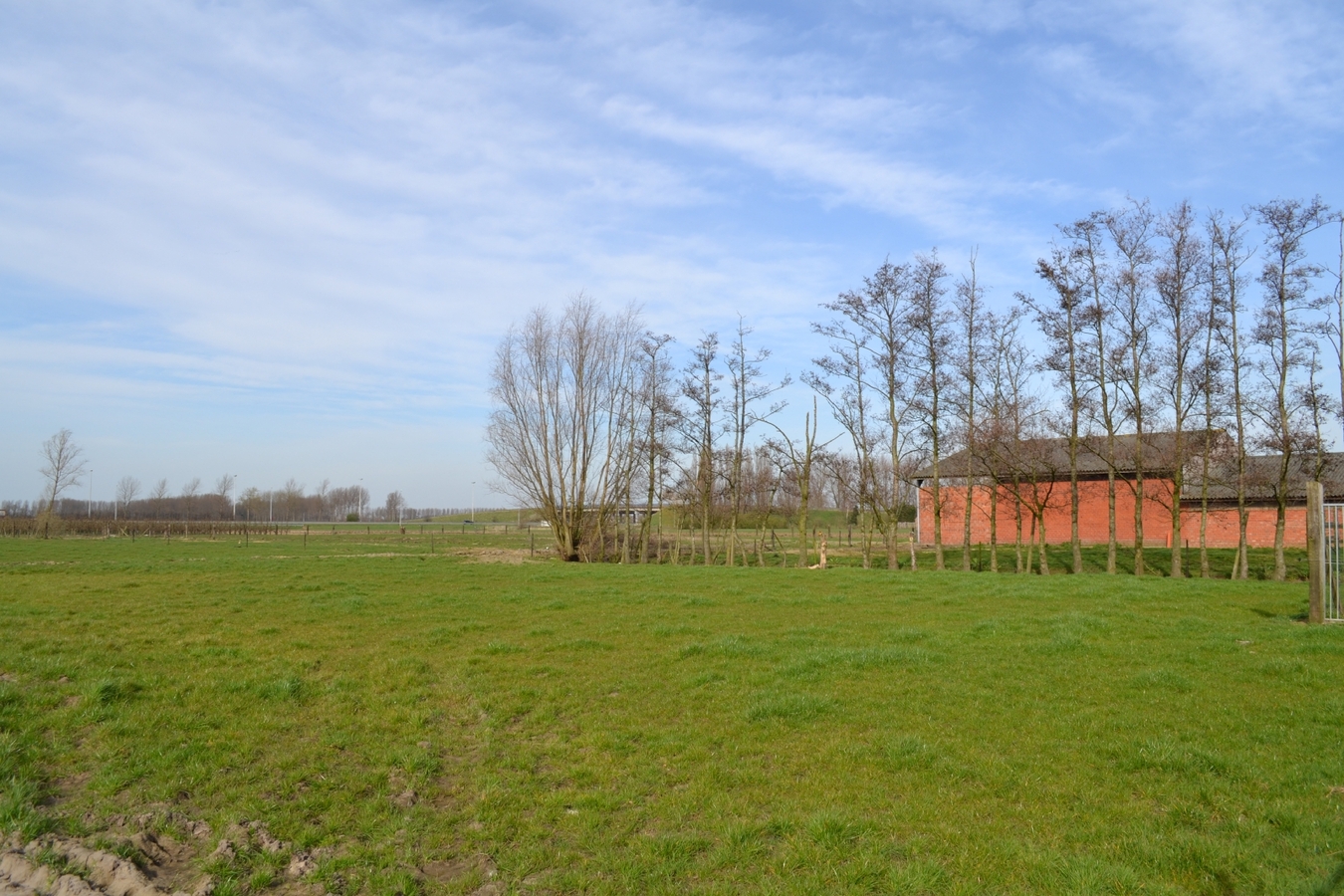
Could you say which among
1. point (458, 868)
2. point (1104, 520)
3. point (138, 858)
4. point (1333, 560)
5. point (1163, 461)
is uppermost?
point (1163, 461)

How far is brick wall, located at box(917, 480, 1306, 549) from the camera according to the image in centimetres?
4156

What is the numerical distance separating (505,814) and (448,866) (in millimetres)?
692

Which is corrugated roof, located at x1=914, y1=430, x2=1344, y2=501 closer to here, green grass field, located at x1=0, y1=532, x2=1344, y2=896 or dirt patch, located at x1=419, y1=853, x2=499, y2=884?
green grass field, located at x1=0, y1=532, x2=1344, y2=896

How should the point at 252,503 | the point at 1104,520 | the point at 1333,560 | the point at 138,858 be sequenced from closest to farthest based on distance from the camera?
the point at 138,858 < the point at 1333,560 < the point at 1104,520 < the point at 252,503

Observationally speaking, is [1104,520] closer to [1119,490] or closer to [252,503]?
[1119,490]

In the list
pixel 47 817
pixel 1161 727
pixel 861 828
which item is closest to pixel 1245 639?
pixel 1161 727

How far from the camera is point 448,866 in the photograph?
16.9 feet

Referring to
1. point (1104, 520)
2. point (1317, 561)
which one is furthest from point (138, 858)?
point (1104, 520)

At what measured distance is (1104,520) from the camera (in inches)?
1829

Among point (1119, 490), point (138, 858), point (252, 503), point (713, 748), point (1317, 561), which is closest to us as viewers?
point (138, 858)

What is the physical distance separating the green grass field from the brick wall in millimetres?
30791

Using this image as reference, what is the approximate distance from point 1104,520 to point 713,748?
4676cm

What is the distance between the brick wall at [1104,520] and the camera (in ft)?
136

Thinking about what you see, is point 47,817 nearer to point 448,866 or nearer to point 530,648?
point 448,866
